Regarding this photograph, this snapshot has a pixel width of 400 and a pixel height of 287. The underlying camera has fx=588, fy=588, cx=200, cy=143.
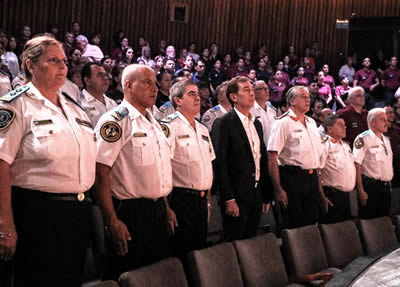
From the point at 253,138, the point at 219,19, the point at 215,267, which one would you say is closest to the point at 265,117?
the point at 253,138

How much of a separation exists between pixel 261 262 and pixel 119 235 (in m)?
0.74

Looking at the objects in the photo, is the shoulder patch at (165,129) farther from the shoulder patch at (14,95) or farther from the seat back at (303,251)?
the shoulder patch at (14,95)

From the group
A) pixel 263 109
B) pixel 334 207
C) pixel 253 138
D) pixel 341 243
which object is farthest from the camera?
pixel 263 109

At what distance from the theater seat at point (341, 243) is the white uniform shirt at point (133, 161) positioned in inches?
45.0

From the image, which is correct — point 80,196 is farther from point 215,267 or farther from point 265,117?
point 265,117

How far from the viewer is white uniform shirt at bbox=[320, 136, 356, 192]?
4859 mm

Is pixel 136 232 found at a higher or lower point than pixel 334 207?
higher

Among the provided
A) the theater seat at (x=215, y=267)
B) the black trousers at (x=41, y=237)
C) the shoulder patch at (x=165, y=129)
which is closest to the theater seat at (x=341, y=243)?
the theater seat at (x=215, y=267)

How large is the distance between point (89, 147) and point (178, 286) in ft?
2.25

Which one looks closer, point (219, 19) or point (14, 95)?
point (14, 95)

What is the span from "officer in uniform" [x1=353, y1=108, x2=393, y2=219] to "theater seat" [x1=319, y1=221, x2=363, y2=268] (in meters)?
1.53

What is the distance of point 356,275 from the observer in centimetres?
252

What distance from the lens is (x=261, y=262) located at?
2945mm

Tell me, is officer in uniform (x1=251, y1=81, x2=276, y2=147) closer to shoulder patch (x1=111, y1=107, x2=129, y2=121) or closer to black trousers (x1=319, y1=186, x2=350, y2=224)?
black trousers (x1=319, y1=186, x2=350, y2=224)
